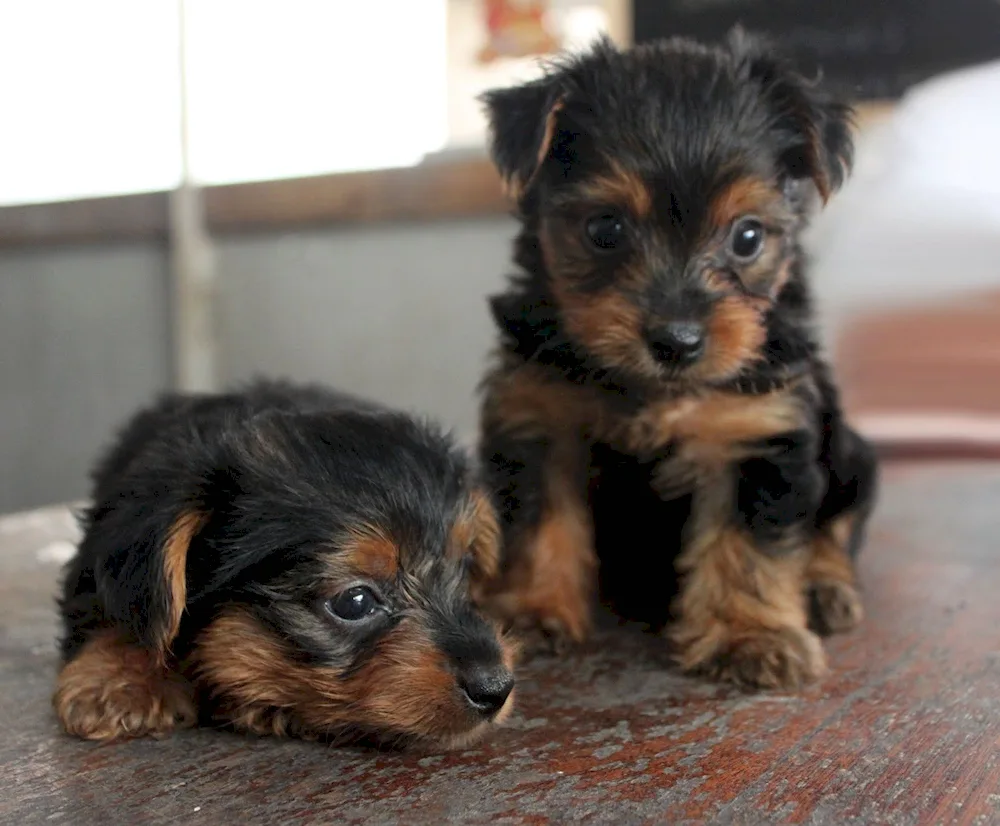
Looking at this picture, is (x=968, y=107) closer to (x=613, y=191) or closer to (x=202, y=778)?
(x=613, y=191)

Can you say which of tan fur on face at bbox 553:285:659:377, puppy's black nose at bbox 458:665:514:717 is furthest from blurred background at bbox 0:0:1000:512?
puppy's black nose at bbox 458:665:514:717

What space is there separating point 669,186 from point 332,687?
1.40 metres

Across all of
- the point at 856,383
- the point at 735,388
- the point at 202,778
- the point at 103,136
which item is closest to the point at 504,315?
the point at 735,388

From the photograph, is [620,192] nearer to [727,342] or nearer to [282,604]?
[727,342]

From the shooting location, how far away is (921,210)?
19.6ft

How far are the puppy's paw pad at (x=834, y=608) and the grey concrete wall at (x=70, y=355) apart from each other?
5.35 metres

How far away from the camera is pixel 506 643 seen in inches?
90.0

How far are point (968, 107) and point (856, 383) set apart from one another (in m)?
1.64

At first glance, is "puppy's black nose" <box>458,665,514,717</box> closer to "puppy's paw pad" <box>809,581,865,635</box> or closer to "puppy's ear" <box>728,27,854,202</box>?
"puppy's paw pad" <box>809,581,865,635</box>

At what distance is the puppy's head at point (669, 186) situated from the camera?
2.52m

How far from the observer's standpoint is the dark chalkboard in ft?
18.3

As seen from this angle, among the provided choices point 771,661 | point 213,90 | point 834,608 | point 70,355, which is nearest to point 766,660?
point 771,661

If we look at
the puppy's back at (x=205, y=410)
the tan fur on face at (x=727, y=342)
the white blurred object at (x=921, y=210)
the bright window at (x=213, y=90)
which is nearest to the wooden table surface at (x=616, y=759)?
the puppy's back at (x=205, y=410)

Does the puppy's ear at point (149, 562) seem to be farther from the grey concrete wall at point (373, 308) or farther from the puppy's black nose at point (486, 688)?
the grey concrete wall at point (373, 308)
